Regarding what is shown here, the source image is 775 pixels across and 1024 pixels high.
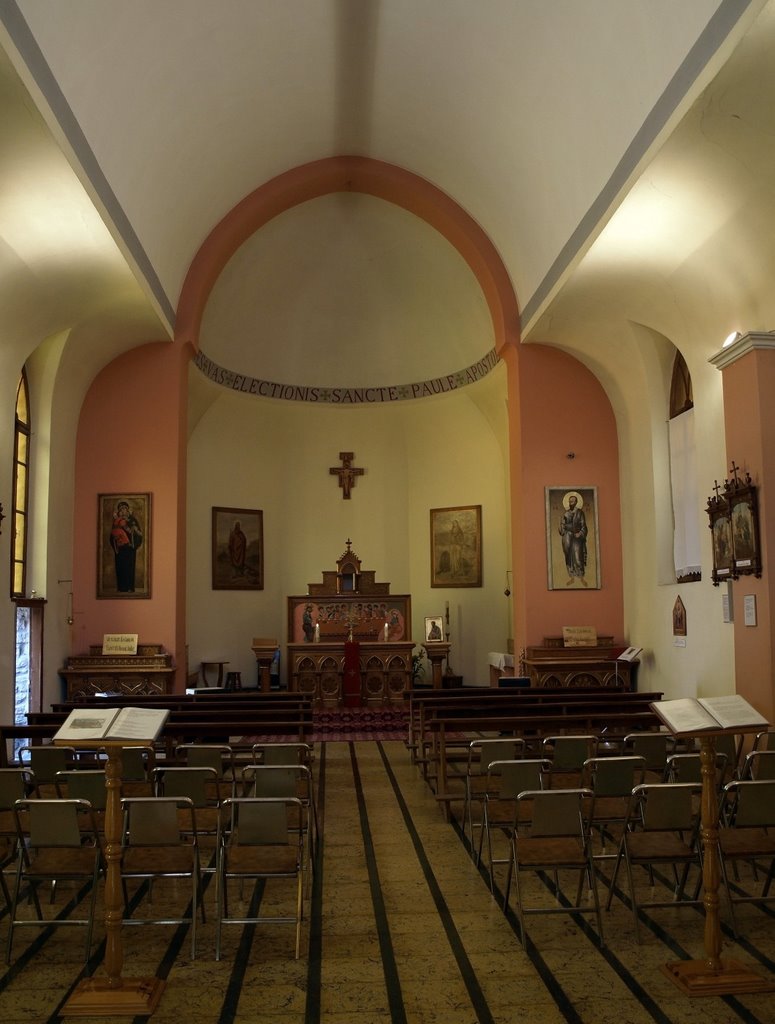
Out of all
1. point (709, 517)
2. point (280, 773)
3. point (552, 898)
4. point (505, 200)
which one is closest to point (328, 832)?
point (280, 773)

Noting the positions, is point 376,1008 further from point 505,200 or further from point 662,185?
point 505,200

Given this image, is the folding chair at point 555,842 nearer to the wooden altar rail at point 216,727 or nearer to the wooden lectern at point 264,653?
the wooden altar rail at point 216,727

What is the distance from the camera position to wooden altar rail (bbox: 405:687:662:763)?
9422 mm

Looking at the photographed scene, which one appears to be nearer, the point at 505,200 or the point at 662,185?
the point at 662,185

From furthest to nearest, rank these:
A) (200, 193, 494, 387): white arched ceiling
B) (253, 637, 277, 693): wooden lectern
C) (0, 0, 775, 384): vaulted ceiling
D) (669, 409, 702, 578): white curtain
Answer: (200, 193, 494, 387): white arched ceiling < (253, 637, 277, 693): wooden lectern < (669, 409, 702, 578): white curtain < (0, 0, 775, 384): vaulted ceiling

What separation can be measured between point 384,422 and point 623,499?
5.77 m

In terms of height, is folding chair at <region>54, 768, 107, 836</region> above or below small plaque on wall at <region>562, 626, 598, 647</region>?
below

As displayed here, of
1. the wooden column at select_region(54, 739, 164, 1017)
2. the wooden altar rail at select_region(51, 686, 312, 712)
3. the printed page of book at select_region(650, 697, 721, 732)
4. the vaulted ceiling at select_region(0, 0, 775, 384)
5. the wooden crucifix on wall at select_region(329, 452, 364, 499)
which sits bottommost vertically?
the wooden column at select_region(54, 739, 164, 1017)

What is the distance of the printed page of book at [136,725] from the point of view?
446cm

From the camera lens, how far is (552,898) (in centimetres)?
564

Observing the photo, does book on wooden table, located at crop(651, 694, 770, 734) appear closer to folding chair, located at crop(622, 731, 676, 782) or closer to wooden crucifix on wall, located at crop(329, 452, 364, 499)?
folding chair, located at crop(622, 731, 676, 782)

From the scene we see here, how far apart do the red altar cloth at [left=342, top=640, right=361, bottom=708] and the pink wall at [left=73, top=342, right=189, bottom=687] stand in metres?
2.57

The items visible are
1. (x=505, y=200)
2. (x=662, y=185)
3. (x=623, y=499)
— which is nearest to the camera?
(x=662, y=185)

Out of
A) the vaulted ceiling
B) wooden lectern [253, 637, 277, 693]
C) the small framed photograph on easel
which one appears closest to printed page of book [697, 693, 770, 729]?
the vaulted ceiling
